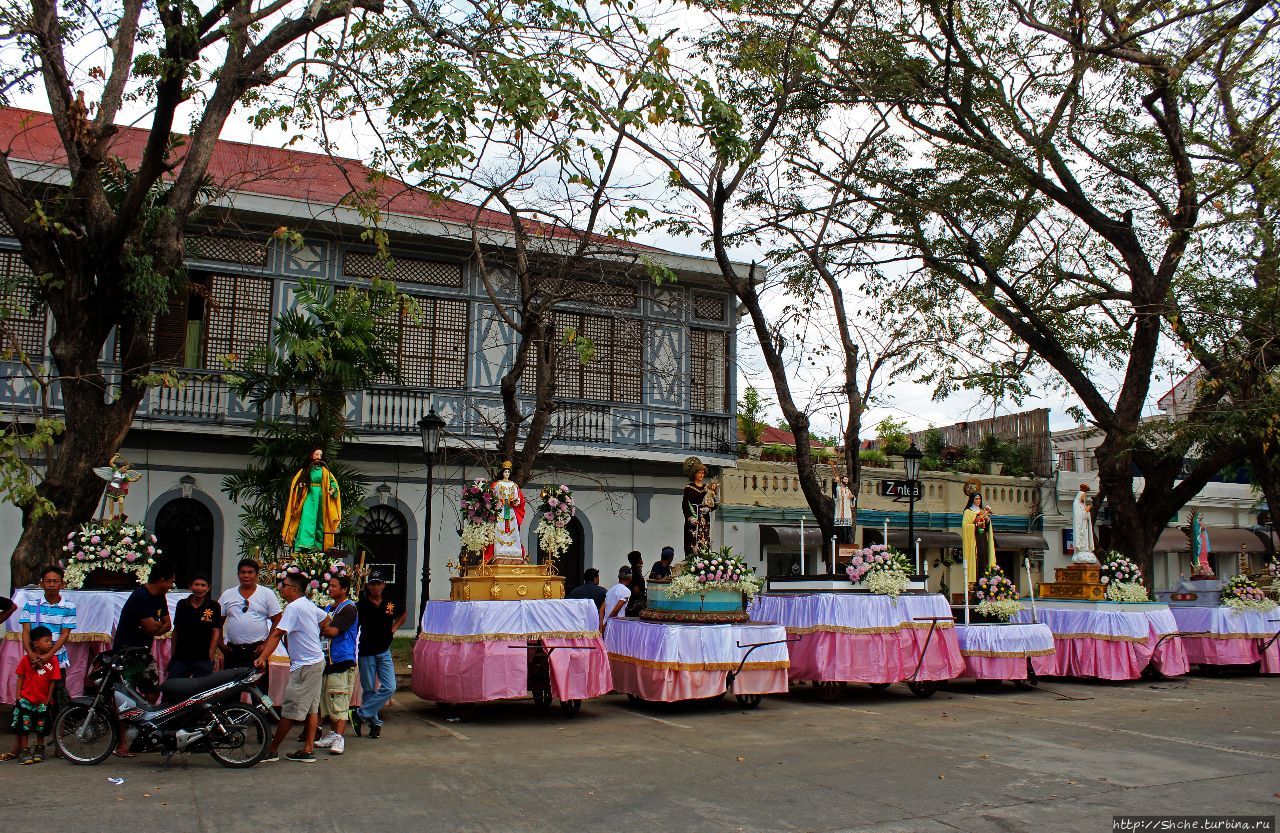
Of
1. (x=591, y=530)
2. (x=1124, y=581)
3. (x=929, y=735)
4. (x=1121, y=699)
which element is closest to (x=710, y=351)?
(x=591, y=530)

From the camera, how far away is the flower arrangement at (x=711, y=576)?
40.4ft

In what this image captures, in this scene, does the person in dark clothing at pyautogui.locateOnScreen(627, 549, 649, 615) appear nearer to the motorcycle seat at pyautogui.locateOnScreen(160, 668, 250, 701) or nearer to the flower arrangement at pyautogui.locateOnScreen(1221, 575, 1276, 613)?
the motorcycle seat at pyautogui.locateOnScreen(160, 668, 250, 701)

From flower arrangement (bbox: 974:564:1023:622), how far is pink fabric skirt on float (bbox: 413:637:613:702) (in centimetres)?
609

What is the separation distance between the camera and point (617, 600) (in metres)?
13.7

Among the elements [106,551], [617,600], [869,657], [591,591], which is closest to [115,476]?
[106,551]

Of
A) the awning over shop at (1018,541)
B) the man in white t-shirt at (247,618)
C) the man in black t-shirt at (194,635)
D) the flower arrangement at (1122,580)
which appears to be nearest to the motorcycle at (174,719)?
the man in black t-shirt at (194,635)

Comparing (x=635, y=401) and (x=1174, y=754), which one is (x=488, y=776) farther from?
(x=635, y=401)

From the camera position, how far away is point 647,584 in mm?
13125

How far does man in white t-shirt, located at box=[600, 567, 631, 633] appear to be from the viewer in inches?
532

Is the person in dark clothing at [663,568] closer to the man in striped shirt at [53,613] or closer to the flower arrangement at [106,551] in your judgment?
the flower arrangement at [106,551]

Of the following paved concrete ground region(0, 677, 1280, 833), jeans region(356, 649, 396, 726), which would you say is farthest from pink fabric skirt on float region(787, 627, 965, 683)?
jeans region(356, 649, 396, 726)

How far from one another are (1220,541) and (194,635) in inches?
1100

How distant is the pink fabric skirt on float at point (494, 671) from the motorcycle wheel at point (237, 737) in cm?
287

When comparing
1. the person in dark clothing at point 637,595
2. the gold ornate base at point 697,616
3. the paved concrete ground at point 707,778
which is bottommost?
the paved concrete ground at point 707,778
